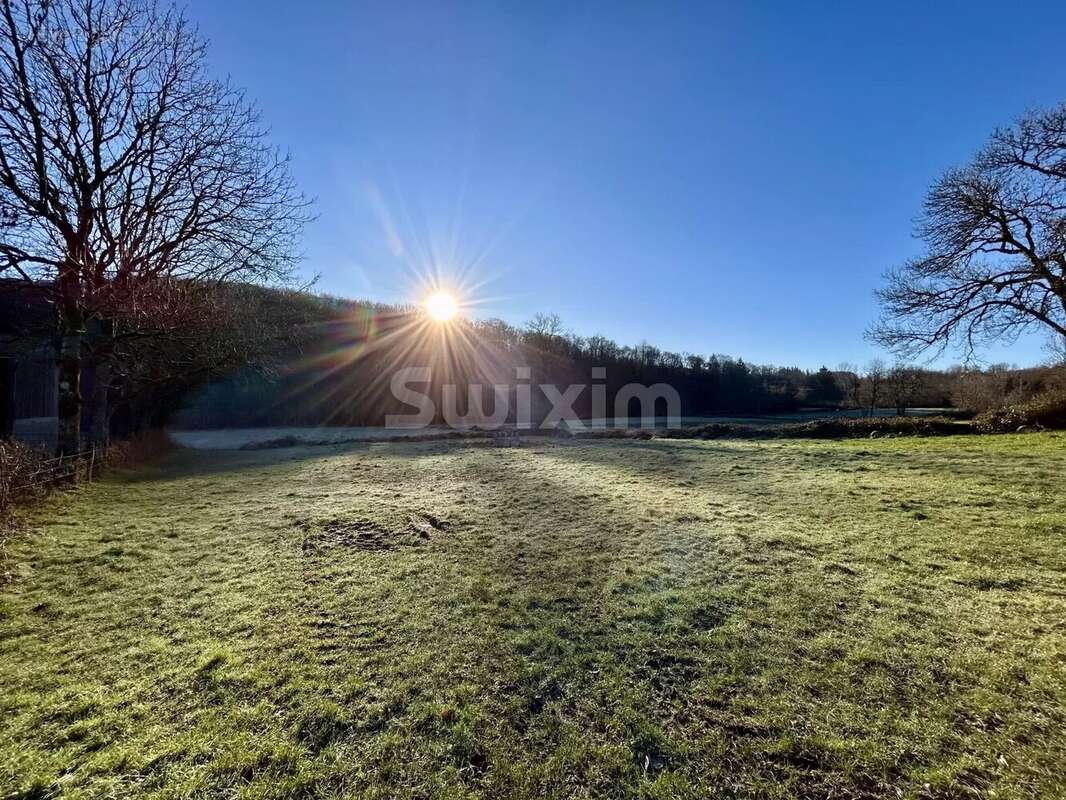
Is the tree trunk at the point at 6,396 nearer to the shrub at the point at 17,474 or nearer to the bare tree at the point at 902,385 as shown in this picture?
the shrub at the point at 17,474

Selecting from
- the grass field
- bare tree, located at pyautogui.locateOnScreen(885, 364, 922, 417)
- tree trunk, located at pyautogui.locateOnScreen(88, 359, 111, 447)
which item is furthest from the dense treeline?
the grass field

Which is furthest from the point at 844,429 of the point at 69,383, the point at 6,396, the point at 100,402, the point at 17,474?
the point at 6,396

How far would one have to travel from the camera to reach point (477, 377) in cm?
3297

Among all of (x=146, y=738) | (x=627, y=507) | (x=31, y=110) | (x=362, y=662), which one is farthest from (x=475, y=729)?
(x=31, y=110)

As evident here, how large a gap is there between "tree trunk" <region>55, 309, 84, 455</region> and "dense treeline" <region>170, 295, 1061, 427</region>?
6.24 metres

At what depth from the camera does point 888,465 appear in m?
8.22

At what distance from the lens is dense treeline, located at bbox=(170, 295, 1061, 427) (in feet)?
83.6

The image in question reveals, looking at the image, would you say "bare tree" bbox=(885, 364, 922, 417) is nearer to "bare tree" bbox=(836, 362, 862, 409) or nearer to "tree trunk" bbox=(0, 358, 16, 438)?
"bare tree" bbox=(836, 362, 862, 409)

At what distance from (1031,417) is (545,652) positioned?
17650 millimetres

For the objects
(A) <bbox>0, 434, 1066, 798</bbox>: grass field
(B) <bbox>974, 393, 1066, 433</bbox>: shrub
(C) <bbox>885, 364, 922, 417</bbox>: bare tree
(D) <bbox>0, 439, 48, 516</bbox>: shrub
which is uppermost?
(C) <bbox>885, 364, 922, 417</bbox>: bare tree

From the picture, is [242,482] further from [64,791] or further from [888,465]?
[888,465]

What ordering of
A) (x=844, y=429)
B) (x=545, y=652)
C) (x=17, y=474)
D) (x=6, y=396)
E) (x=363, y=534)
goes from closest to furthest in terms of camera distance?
(x=545, y=652) → (x=363, y=534) → (x=17, y=474) → (x=6, y=396) → (x=844, y=429)

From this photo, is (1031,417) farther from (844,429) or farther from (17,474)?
(17,474)

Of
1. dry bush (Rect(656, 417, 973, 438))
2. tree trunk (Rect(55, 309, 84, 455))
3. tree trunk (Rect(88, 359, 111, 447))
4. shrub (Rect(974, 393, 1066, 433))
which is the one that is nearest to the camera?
tree trunk (Rect(55, 309, 84, 455))
